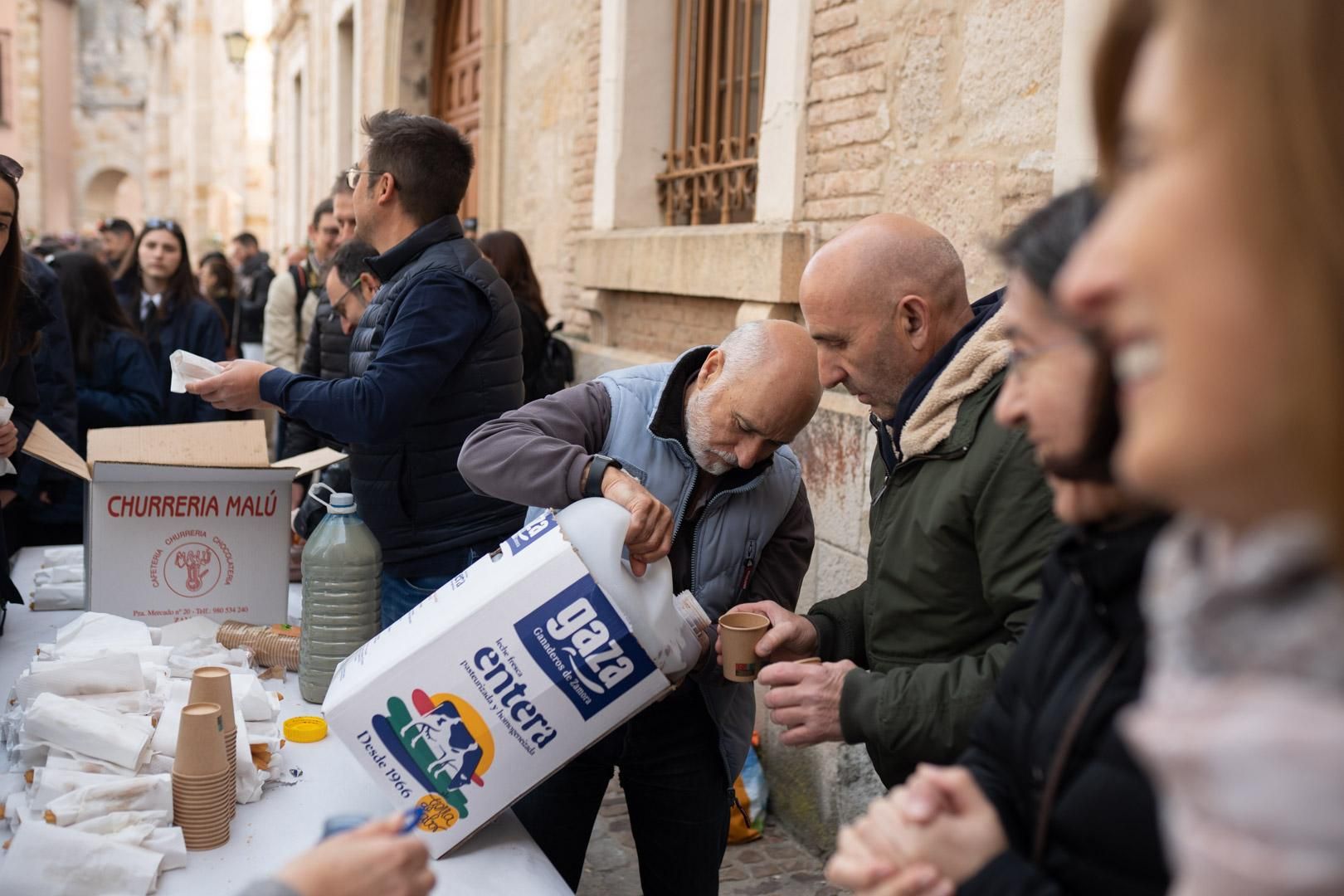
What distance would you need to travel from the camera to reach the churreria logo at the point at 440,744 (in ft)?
5.37

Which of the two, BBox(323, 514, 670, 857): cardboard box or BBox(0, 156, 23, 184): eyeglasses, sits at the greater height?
BBox(0, 156, 23, 184): eyeglasses

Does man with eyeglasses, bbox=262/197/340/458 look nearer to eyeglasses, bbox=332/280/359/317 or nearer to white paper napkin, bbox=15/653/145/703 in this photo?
eyeglasses, bbox=332/280/359/317

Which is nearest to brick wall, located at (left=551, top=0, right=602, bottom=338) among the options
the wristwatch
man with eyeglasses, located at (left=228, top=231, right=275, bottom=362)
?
man with eyeglasses, located at (left=228, top=231, right=275, bottom=362)

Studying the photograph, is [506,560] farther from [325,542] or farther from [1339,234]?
[1339,234]

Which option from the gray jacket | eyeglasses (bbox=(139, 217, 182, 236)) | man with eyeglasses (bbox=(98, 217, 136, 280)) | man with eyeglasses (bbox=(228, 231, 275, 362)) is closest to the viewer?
the gray jacket

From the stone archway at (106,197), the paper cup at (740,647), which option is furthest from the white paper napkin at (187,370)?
the stone archway at (106,197)

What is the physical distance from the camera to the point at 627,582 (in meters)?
1.70

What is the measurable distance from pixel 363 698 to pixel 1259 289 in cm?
135

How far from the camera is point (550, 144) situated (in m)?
6.98

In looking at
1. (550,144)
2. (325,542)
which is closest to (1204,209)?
(325,542)

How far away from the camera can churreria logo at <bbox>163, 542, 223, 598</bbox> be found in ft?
8.46

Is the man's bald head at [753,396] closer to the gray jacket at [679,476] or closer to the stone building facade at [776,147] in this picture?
the gray jacket at [679,476]

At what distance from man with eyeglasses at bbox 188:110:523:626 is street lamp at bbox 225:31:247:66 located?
20662 millimetres

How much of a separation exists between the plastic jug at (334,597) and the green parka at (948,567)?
1.03 m
